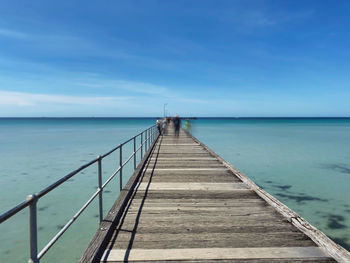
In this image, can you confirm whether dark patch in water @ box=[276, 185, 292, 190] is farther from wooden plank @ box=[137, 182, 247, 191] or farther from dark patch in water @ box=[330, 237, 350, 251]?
wooden plank @ box=[137, 182, 247, 191]

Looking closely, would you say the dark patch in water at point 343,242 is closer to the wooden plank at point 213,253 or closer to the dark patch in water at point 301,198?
the dark patch in water at point 301,198

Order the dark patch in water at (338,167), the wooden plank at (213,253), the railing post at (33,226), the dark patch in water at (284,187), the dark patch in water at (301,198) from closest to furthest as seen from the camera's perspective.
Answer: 1. the railing post at (33,226)
2. the wooden plank at (213,253)
3. the dark patch in water at (301,198)
4. the dark patch in water at (284,187)
5. the dark patch in water at (338,167)

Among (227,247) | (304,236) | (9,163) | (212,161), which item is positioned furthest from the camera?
(9,163)

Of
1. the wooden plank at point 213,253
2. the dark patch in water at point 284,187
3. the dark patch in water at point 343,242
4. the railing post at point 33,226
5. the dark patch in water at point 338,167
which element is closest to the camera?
the railing post at point 33,226

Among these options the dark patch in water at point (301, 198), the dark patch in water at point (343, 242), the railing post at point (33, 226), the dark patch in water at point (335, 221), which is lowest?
the dark patch in water at point (301, 198)

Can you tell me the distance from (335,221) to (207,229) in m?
6.01

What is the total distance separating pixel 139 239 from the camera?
11.4 ft

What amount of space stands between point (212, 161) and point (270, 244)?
629 cm

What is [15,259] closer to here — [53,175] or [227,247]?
[227,247]

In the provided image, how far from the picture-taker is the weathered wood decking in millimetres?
3088

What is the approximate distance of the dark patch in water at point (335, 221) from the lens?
7.12 metres

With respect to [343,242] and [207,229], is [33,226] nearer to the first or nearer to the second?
[207,229]

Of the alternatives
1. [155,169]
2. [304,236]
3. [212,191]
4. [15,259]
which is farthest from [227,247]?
[15,259]

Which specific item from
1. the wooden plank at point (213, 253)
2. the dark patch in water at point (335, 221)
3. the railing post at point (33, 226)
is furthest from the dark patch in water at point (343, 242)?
the railing post at point (33, 226)
